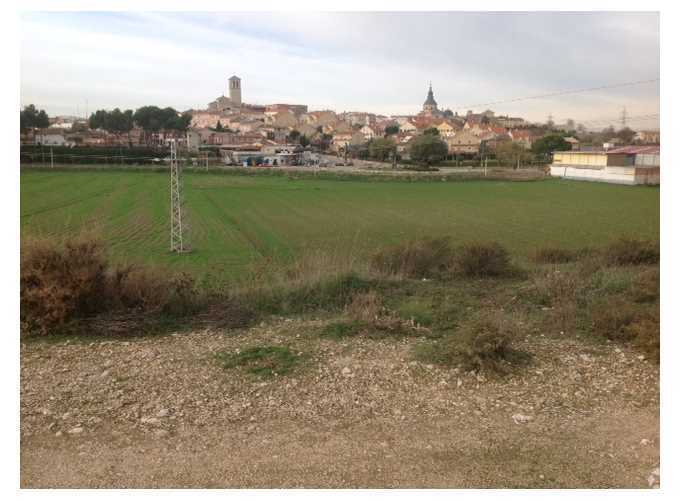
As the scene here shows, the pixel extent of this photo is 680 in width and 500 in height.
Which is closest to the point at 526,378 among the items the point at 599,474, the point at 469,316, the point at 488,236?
the point at 599,474

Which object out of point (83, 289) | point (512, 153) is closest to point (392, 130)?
point (512, 153)

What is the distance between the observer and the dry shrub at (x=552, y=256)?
15555 mm

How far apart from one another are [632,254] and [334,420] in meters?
10.9

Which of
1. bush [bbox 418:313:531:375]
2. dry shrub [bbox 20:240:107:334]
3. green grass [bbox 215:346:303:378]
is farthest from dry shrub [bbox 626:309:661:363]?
dry shrub [bbox 20:240:107:334]

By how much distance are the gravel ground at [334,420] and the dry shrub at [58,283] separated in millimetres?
602

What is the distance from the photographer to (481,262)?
41.7 feet

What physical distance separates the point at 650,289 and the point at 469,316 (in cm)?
287

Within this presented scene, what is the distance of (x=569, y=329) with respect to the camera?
783 centimetres

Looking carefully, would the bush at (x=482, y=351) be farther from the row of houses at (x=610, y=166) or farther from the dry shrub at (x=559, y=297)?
the row of houses at (x=610, y=166)

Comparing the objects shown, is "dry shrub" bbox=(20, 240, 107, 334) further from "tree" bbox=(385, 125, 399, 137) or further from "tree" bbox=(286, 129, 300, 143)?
"tree" bbox=(385, 125, 399, 137)

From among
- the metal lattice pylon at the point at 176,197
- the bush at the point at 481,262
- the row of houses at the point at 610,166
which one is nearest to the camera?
the bush at the point at 481,262

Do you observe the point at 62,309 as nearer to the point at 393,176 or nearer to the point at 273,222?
the point at 273,222

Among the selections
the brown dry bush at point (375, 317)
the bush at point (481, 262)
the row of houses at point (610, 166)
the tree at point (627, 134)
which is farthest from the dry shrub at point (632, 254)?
the row of houses at point (610, 166)

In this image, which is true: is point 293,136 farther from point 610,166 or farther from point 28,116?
point 28,116
